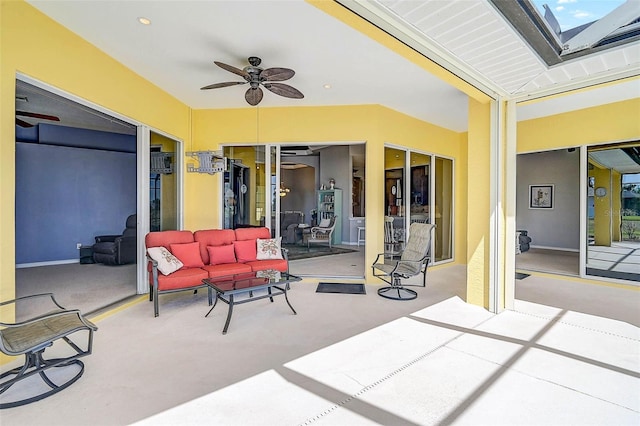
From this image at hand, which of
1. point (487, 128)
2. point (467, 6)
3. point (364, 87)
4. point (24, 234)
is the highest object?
point (364, 87)

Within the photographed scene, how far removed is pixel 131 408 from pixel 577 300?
17.3 ft

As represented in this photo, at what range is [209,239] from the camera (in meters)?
4.61

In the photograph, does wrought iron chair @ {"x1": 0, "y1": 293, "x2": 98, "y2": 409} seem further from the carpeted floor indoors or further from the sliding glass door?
the sliding glass door

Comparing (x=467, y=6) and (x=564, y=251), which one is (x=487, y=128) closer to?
(x=467, y=6)

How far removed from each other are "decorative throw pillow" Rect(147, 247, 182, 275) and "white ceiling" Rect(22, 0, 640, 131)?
2.35 meters

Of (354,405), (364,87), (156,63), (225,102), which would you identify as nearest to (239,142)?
(225,102)

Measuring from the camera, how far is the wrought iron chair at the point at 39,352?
2.04 metres

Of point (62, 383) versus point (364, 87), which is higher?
point (364, 87)

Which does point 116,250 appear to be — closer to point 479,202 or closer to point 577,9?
point 479,202

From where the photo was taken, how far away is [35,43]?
281 centimetres

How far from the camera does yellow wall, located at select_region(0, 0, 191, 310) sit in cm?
253

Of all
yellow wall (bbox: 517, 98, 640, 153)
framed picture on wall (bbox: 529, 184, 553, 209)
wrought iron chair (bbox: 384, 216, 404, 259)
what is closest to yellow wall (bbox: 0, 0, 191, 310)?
wrought iron chair (bbox: 384, 216, 404, 259)

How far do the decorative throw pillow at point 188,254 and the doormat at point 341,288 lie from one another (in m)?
1.81

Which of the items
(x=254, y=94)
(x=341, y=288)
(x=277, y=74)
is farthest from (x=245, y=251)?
(x=277, y=74)
